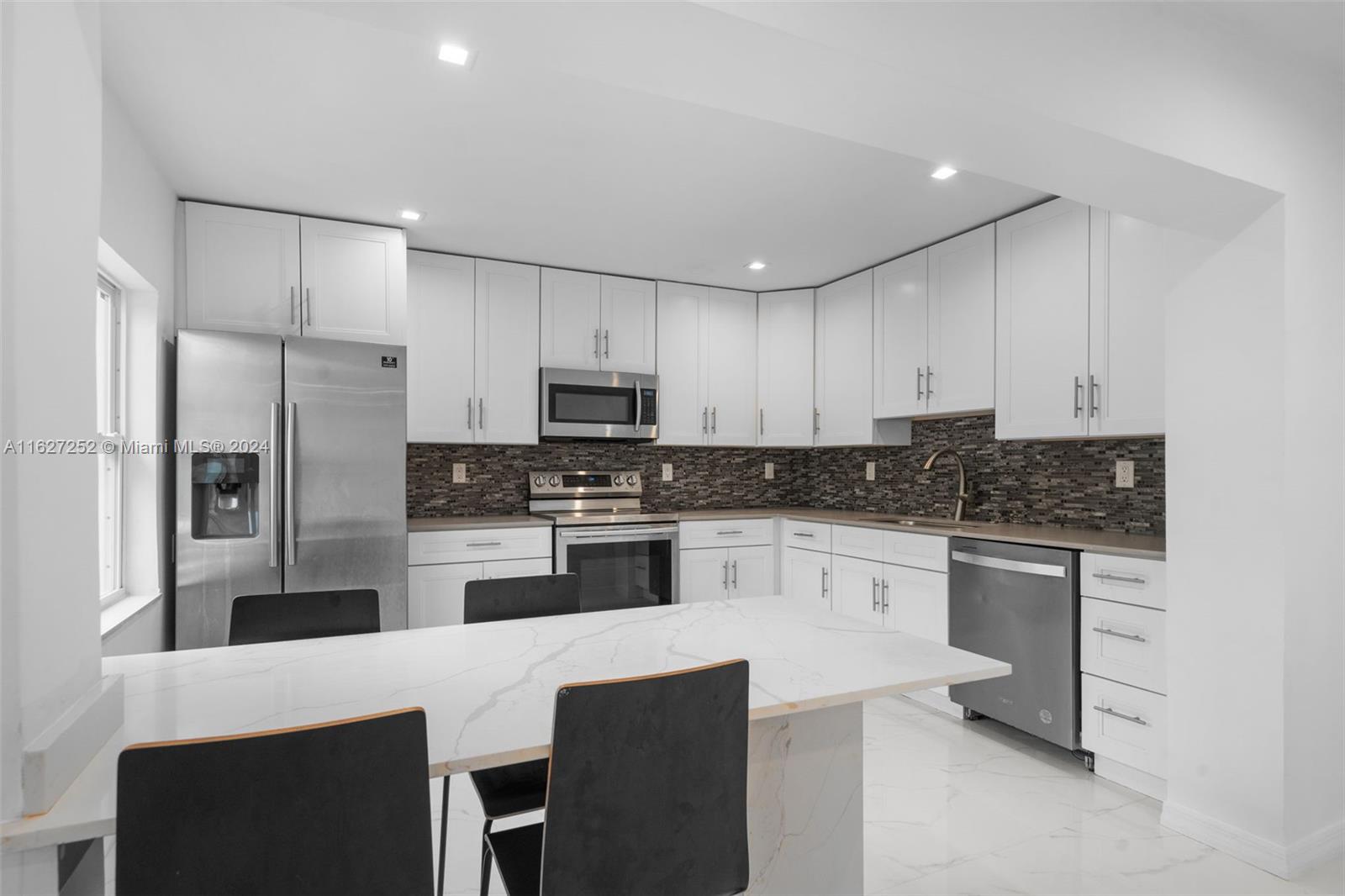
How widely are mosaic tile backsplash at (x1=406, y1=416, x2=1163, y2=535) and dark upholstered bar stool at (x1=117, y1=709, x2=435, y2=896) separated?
319 centimetres

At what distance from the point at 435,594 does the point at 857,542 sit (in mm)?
2245

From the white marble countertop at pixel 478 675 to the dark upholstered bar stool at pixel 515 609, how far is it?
0.55 feet

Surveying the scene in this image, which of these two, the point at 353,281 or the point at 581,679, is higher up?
the point at 353,281

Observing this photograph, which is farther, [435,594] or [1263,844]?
[435,594]

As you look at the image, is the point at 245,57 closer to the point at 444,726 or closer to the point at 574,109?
the point at 574,109

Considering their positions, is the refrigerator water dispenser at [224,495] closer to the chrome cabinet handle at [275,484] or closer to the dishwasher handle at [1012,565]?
the chrome cabinet handle at [275,484]

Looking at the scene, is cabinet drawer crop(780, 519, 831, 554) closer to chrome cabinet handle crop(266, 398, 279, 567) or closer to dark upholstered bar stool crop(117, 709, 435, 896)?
chrome cabinet handle crop(266, 398, 279, 567)

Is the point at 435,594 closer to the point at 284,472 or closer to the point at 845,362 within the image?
the point at 284,472

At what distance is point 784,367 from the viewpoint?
480 cm

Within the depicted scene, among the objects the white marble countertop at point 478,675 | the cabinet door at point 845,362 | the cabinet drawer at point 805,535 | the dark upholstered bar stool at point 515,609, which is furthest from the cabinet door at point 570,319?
the white marble countertop at point 478,675

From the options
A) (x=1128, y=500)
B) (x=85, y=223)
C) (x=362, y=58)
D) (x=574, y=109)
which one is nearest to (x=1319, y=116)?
(x=1128, y=500)

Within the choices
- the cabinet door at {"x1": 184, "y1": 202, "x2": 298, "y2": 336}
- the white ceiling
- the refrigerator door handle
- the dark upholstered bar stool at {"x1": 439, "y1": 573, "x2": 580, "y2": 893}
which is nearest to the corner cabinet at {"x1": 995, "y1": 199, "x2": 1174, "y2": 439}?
the white ceiling

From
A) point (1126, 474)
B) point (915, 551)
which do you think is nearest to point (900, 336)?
point (915, 551)

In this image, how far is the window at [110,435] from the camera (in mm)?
2551
